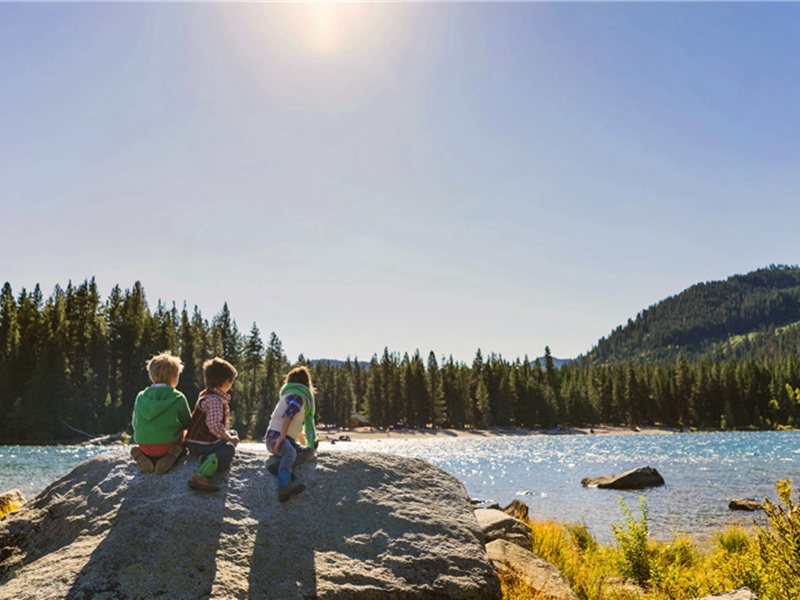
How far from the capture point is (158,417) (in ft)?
20.4

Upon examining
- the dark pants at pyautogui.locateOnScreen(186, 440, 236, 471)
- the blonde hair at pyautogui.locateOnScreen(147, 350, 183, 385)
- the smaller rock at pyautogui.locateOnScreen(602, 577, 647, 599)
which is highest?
the blonde hair at pyautogui.locateOnScreen(147, 350, 183, 385)

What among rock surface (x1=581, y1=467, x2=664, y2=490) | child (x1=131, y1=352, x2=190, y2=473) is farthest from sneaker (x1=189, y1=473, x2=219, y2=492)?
rock surface (x1=581, y1=467, x2=664, y2=490)

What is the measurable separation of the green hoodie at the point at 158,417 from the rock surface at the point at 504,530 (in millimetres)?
6158

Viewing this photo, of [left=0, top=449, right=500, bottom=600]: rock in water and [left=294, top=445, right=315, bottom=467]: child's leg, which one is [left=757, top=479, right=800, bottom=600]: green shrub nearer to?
[left=0, top=449, right=500, bottom=600]: rock in water

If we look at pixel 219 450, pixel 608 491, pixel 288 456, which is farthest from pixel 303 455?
pixel 608 491

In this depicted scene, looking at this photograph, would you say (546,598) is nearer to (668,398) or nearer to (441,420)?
(441,420)

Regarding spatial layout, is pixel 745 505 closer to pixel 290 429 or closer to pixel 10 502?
pixel 290 429

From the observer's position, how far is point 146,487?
5.83 metres

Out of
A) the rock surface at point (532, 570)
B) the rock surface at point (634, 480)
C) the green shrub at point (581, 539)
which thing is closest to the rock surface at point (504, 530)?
the rock surface at point (532, 570)

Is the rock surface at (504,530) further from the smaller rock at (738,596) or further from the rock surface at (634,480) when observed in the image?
the rock surface at (634,480)

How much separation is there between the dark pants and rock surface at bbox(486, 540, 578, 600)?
12.8ft

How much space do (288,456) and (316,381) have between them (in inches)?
4685

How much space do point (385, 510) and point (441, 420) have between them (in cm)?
11029

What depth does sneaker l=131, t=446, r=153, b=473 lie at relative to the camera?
20.0ft
